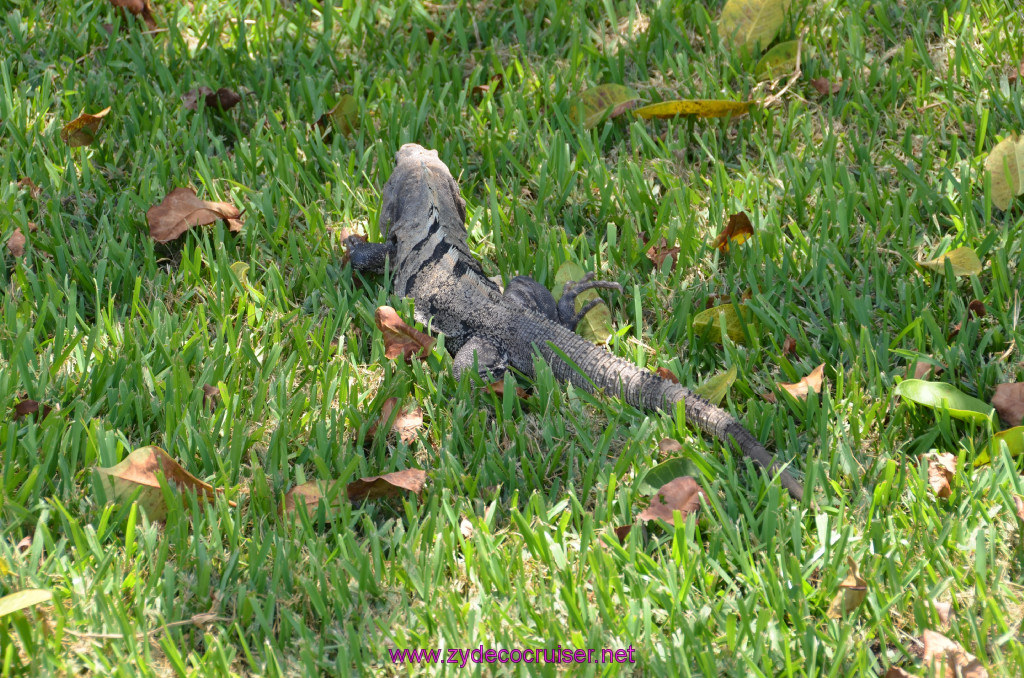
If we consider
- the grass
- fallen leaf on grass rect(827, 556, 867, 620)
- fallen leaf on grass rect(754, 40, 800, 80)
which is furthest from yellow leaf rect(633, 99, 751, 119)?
fallen leaf on grass rect(827, 556, 867, 620)

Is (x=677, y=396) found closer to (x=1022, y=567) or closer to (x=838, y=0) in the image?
(x=1022, y=567)

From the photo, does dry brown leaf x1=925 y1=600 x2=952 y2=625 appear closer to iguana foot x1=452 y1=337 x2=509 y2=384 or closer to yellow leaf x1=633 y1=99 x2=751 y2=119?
iguana foot x1=452 y1=337 x2=509 y2=384

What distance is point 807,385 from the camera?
3.14m

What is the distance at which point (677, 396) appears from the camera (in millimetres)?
3143

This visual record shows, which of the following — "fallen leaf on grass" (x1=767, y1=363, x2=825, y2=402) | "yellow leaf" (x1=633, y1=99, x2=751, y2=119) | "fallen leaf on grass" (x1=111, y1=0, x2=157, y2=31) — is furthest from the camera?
"fallen leaf on grass" (x1=111, y1=0, x2=157, y2=31)

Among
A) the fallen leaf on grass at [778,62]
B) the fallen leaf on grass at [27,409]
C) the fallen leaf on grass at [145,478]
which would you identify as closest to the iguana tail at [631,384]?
the fallen leaf on grass at [145,478]

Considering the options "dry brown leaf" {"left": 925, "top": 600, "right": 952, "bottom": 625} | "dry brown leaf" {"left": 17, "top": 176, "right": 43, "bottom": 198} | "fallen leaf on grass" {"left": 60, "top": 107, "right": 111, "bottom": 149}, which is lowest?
"dry brown leaf" {"left": 925, "top": 600, "right": 952, "bottom": 625}

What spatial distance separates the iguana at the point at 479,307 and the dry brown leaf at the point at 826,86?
194cm

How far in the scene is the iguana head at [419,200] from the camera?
4324 millimetres

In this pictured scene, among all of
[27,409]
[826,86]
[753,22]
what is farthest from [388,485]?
[753,22]

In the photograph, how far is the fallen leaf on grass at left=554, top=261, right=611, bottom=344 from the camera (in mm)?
3770

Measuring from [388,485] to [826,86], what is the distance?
3.39 meters

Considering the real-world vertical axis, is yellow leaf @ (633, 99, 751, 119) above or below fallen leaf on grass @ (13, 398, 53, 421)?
above

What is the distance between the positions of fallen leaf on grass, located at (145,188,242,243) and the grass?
3.3 inches
